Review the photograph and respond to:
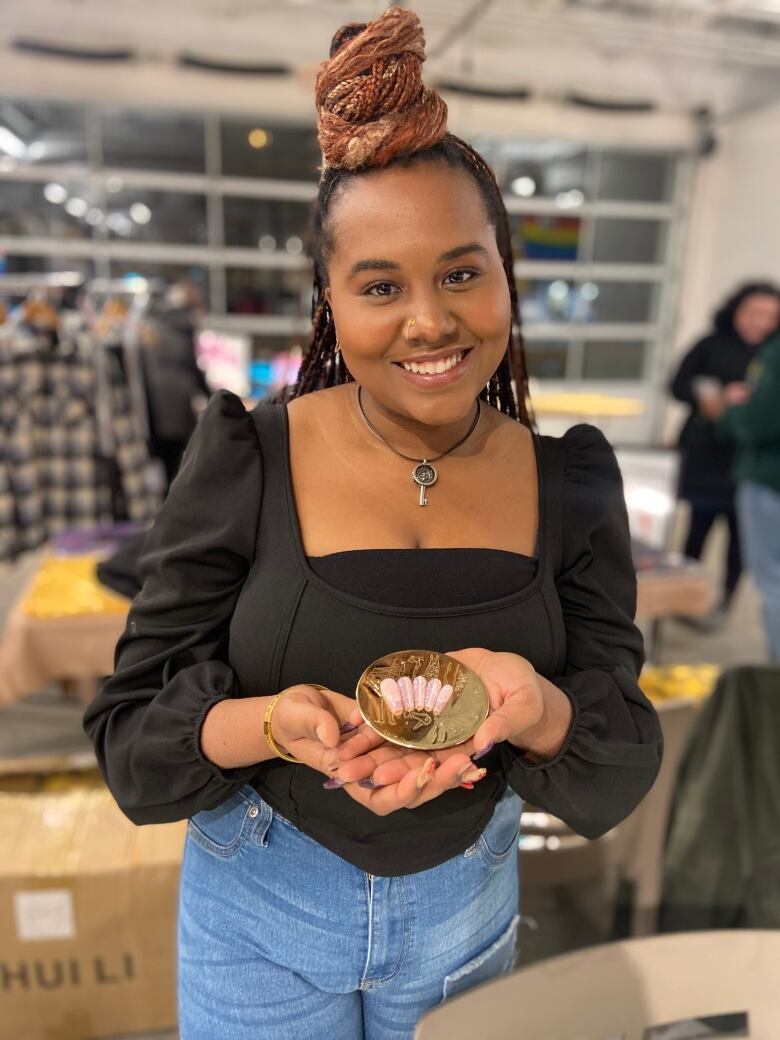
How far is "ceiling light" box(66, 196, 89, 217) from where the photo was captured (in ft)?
23.7

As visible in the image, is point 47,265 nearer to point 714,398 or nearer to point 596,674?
point 714,398

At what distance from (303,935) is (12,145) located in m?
7.97

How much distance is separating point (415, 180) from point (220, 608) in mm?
476

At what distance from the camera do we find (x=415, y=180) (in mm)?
743

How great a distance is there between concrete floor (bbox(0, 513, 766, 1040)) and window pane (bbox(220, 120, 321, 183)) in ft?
14.8

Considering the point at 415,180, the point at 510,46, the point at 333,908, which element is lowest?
the point at 333,908

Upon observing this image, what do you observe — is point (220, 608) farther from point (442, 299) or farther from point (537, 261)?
point (537, 261)

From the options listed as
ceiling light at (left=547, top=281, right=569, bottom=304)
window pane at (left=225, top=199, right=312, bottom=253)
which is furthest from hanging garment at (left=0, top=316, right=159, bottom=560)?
ceiling light at (left=547, top=281, right=569, bottom=304)

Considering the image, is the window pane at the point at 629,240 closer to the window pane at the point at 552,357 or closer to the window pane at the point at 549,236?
the window pane at the point at 549,236

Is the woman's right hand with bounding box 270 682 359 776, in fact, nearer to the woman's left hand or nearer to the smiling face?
the woman's left hand

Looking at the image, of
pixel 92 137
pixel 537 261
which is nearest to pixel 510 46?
pixel 537 261

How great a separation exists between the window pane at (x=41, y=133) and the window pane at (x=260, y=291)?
5.69ft

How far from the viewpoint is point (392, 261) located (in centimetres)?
74

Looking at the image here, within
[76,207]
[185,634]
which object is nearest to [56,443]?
[185,634]
